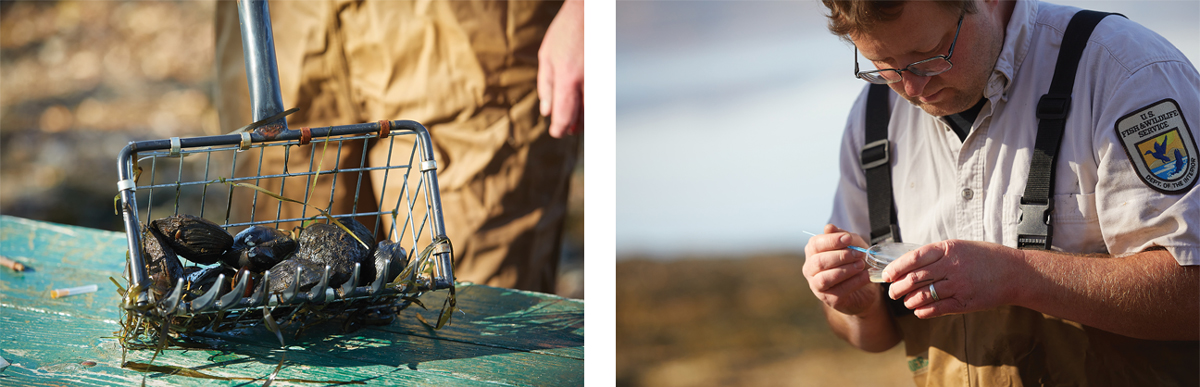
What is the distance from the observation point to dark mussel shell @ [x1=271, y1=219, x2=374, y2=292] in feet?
2.67

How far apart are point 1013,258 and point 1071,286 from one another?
3.3 inches

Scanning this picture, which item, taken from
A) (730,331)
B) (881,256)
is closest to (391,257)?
(881,256)

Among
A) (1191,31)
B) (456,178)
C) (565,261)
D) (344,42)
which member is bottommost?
(565,261)

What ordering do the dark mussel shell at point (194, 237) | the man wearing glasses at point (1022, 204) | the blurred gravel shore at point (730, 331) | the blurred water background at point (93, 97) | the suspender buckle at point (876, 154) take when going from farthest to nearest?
1. the blurred water background at point (93, 97)
2. the blurred gravel shore at point (730, 331)
3. the suspender buckle at point (876, 154)
4. the man wearing glasses at point (1022, 204)
5. the dark mussel shell at point (194, 237)

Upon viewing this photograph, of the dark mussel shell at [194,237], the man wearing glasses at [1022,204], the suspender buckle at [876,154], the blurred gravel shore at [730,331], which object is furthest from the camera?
the blurred gravel shore at [730,331]

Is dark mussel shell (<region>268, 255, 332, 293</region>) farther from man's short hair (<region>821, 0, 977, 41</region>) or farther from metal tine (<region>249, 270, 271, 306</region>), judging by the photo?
man's short hair (<region>821, 0, 977, 41</region>)

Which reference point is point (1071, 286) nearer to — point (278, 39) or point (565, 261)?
point (278, 39)

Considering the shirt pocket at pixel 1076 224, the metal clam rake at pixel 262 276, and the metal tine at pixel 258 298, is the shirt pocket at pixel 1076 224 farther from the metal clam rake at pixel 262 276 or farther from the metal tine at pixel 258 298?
the metal tine at pixel 258 298

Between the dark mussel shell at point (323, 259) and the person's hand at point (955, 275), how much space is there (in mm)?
684

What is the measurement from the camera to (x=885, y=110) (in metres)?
1.31

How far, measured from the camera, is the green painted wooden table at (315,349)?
31.5 inches

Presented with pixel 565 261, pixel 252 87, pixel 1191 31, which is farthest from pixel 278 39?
pixel 565 261

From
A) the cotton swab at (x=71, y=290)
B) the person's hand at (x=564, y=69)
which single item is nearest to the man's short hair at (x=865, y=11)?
the person's hand at (x=564, y=69)

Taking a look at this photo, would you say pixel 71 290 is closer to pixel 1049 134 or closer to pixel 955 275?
pixel 955 275
